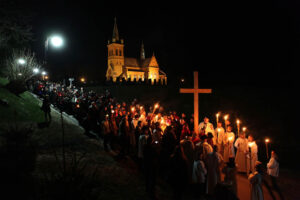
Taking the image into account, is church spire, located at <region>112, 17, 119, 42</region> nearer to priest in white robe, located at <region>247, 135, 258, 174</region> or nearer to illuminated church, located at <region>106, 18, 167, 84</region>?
illuminated church, located at <region>106, 18, 167, 84</region>

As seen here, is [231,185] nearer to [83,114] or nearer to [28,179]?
[28,179]

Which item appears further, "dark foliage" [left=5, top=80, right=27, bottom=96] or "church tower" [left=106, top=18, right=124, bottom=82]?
"church tower" [left=106, top=18, right=124, bottom=82]

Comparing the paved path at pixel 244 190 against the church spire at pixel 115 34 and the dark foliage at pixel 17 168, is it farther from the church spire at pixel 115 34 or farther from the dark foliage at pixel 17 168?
the church spire at pixel 115 34

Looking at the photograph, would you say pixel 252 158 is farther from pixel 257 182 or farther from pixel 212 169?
pixel 257 182

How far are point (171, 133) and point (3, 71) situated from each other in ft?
80.0

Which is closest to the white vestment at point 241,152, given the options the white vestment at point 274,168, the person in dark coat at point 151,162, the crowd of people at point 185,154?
the crowd of people at point 185,154

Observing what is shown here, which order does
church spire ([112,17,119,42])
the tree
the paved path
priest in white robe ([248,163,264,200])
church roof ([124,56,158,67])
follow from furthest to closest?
church spire ([112,17,119,42]) → church roof ([124,56,158,67]) → the tree → the paved path → priest in white robe ([248,163,264,200])

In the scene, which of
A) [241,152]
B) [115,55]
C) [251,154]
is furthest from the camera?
[115,55]

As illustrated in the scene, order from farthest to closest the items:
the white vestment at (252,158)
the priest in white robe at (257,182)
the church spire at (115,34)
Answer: the church spire at (115,34), the white vestment at (252,158), the priest in white robe at (257,182)

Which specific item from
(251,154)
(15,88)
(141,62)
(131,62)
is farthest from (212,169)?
(141,62)

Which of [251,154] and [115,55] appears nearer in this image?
[251,154]

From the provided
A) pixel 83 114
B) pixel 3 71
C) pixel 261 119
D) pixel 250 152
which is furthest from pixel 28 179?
pixel 3 71

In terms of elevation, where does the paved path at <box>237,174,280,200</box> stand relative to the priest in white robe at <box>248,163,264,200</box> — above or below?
below

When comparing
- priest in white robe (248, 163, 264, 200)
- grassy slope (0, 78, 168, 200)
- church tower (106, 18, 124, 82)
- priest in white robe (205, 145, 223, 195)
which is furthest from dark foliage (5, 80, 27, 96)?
church tower (106, 18, 124, 82)
